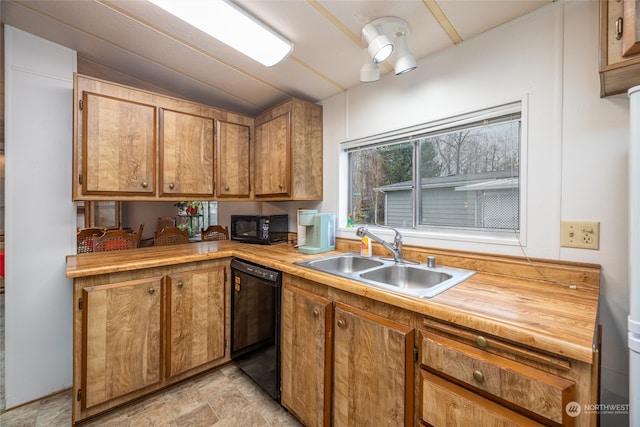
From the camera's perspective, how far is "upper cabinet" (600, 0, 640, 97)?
0.84 meters

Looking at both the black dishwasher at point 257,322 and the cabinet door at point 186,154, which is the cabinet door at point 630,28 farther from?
the cabinet door at point 186,154

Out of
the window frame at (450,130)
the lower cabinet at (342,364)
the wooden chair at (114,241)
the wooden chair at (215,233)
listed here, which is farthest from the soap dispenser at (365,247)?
the wooden chair at (114,241)

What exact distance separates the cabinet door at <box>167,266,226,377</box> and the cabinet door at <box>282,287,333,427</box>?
66 cm

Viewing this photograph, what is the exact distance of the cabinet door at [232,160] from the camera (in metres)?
2.31

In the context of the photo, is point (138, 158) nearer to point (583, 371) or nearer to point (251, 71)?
point (251, 71)

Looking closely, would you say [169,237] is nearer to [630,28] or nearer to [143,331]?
[143,331]

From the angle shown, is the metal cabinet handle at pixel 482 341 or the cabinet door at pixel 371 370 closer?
the metal cabinet handle at pixel 482 341

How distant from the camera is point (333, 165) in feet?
7.46

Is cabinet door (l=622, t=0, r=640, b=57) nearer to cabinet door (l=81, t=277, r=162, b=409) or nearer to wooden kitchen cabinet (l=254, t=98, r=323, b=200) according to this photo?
wooden kitchen cabinet (l=254, t=98, r=323, b=200)

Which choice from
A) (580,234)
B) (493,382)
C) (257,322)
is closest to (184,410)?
(257,322)

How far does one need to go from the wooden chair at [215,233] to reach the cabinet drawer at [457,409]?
275cm

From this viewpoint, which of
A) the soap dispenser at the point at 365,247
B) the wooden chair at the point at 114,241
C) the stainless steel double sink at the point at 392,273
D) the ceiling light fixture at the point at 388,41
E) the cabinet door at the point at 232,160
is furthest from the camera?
the wooden chair at the point at 114,241

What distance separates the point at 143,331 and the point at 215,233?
164 centimetres

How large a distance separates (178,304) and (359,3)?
207 cm
